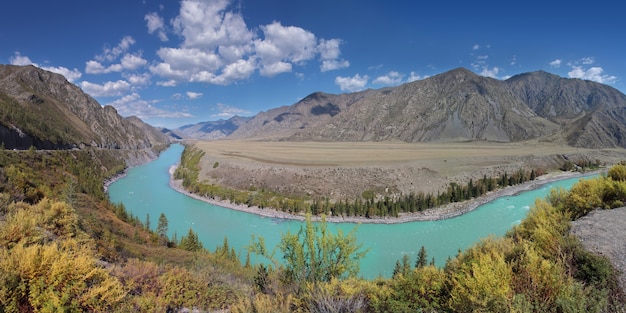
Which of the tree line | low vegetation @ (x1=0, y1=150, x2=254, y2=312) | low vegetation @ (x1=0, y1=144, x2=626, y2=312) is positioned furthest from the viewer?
the tree line

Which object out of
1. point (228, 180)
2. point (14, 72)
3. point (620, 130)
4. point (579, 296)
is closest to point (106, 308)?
point (579, 296)

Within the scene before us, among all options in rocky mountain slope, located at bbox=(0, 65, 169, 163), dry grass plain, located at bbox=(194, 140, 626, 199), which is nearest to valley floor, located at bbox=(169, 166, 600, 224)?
dry grass plain, located at bbox=(194, 140, 626, 199)

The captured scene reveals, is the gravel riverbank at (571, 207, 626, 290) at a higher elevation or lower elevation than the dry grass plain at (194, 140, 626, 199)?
higher

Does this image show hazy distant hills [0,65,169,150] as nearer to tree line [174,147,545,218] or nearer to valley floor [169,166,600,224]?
tree line [174,147,545,218]

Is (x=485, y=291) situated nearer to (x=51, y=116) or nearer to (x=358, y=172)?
(x=358, y=172)

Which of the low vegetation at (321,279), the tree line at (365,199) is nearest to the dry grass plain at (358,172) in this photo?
the tree line at (365,199)

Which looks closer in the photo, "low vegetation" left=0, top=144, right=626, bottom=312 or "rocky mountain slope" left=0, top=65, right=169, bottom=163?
"low vegetation" left=0, top=144, right=626, bottom=312
